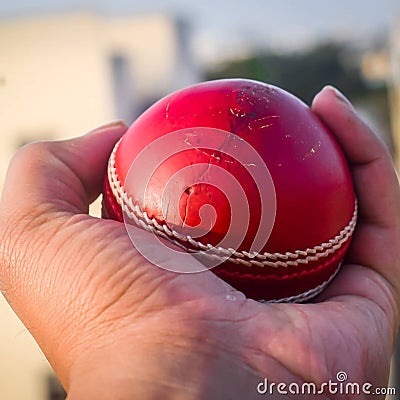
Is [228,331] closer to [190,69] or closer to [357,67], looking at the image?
[190,69]

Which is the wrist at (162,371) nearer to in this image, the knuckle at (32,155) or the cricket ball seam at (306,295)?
the cricket ball seam at (306,295)

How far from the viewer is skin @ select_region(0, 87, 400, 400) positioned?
2.87 feet

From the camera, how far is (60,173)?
3.90 ft

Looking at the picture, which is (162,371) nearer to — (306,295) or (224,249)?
(224,249)

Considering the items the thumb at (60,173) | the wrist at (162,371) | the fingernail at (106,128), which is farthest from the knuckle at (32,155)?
the wrist at (162,371)

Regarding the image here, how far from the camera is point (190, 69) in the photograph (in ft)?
33.4

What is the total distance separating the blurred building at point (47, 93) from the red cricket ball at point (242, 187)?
9.13ft

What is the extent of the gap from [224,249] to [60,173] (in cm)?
35

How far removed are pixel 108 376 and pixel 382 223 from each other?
0.70 metres

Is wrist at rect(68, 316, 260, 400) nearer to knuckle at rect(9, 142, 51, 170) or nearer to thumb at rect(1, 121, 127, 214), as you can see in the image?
thumb at rect(1, 121, 127, 214)

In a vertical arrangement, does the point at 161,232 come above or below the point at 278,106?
below

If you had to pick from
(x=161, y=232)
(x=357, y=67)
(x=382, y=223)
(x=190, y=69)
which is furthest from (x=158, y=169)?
(x=357, y=67)

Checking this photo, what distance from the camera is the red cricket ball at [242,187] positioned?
1.05 m

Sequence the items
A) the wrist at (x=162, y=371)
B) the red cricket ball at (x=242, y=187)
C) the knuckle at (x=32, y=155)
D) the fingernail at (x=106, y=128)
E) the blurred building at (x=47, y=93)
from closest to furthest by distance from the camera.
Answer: the wrist at (x=162, y=371) < the red cricket ball at (x=242, y=187) < the knuckle at (x=32, y=155) < the fingernail at (x=106, y=128) < the blurred building at (x=47, y=93)
